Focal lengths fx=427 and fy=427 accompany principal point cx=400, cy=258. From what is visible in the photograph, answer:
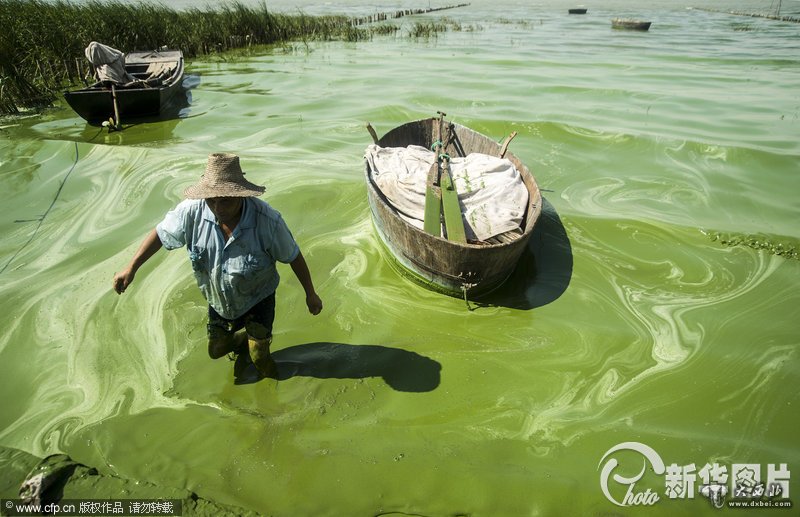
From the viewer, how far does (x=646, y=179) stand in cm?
664

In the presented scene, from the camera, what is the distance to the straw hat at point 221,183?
7.57ft

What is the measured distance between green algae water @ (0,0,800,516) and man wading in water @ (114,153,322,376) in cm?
95

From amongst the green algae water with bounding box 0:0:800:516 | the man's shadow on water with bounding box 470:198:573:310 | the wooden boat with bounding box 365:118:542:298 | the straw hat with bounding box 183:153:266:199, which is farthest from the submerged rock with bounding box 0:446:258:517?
the man's shadow on water with bounding box 470:198:573:310

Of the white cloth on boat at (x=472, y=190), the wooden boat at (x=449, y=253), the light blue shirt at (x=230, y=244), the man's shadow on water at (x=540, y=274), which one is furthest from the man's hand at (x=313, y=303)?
the white cloth on boat at (x=472, y=190)

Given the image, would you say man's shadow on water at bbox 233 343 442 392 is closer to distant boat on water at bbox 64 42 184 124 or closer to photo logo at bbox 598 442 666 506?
photo logo at bbox 598 442 666 506

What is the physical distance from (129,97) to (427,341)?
847cm

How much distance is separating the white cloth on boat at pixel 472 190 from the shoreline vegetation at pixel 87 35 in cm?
921

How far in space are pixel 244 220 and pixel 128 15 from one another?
1479 cm

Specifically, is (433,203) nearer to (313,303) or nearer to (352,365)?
(352,365)

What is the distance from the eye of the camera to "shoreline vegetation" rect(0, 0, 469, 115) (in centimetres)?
946

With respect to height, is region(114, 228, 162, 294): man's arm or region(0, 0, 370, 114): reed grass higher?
region(0, 0, 370, 114): reed grass

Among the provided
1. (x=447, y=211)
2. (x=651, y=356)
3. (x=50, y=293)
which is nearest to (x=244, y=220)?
(x=447, y=211)

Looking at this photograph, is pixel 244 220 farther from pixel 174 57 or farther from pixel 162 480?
pixel 174 57

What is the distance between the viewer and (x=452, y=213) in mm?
4516
